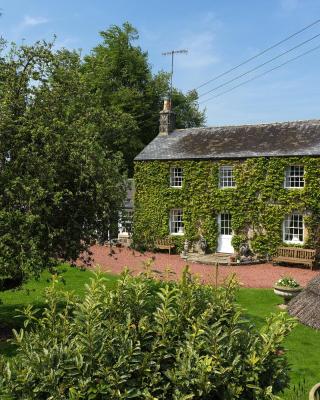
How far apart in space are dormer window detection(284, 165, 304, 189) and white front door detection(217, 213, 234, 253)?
15.7 ft

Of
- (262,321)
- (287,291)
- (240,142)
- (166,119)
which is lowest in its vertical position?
(262,321)

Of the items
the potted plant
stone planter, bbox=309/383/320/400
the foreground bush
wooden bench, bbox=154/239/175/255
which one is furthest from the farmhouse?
the foreground bush

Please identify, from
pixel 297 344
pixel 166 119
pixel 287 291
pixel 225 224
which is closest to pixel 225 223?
pixel 225 224

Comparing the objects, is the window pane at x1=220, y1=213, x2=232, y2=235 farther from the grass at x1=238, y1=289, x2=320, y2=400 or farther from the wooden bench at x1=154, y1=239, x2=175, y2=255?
the grass at x1=238, y1=289, x2=320, y2=400

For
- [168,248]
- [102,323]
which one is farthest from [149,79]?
[102,323]

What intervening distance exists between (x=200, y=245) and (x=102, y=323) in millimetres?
26969

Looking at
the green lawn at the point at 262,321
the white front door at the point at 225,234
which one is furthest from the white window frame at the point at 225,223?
the green lawn at the point at 262,321

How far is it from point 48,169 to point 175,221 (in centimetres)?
2256

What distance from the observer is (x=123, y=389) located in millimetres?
4168

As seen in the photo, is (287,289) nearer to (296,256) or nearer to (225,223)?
(296,256)

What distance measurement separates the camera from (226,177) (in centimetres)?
3059

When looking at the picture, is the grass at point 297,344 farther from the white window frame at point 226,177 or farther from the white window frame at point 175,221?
the white window frame at point 175,221

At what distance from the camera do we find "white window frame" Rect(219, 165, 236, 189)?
99.7 ft

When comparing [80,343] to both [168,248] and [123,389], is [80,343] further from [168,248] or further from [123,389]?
[168,248]
